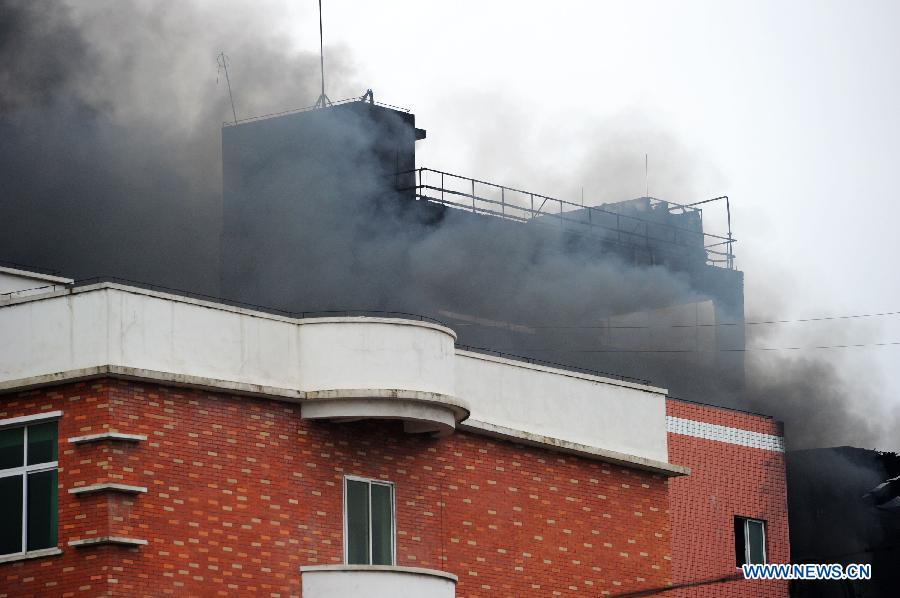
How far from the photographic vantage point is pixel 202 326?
92.9 ft

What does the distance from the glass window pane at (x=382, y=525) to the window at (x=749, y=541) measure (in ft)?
39.7

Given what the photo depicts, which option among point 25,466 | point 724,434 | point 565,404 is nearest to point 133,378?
point 25,466

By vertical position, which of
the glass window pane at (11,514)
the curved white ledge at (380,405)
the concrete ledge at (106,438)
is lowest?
the glass window pane at (11,514)

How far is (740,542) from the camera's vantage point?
40.4m

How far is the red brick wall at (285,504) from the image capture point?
26766mm

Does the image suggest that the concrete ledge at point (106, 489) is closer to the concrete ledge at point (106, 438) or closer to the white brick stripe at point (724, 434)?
the concrete ledge at point (106, 438)

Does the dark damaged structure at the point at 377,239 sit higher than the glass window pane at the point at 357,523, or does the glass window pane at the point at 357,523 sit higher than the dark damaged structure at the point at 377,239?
the dark damaged structure at the point at 377,239

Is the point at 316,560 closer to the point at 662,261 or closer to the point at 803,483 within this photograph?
the point at 803,483

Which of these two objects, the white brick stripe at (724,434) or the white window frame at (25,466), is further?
the white brick stripe at (724,434)

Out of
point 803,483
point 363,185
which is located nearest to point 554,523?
point 803,483

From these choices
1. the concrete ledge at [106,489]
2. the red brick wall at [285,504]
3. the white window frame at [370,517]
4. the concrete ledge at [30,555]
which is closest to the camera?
the concrete ledge at [106,489]

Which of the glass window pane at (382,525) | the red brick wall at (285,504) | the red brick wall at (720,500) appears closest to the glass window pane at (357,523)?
the glass window pane at (382,525)

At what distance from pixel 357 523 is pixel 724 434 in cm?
Answer: 1305

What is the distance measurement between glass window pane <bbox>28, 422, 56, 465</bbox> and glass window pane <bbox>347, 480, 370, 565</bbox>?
15.5ft
